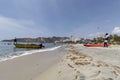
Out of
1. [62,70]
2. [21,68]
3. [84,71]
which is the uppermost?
[84,71]

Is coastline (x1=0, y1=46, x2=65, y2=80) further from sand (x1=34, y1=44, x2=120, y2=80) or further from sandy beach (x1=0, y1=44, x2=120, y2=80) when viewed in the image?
sand (x1=34, y1=44, x2=120, y2=80)

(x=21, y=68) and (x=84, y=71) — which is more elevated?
(x=84, y=71)

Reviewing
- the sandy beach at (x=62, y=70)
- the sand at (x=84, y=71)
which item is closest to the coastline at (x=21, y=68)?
the sandy beach at (x=62, y=70)

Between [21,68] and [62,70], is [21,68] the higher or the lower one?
the lower one

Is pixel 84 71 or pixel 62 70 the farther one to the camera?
pixel 62 70

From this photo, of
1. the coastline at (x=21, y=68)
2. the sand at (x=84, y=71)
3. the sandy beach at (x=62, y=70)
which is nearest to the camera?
the sand at (x=84, y=71)

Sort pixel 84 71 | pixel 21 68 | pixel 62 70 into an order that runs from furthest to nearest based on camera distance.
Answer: pixel 21 68, pixel 62 70, pixel 84 71

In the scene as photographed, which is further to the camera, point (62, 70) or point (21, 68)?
point (21, 68)

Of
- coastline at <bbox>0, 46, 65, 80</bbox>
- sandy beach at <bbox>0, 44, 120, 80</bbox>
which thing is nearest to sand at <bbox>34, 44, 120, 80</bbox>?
sandy beach at <bbox>0, 44, 120, 80</bbox>

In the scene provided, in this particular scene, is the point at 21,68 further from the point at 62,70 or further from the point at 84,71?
the point at 84,71

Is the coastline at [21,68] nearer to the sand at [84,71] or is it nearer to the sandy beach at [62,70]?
the sandy beach at [62,70]

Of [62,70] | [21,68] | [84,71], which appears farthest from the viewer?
[21,68]

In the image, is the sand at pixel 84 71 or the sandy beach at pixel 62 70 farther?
the sandy beach at pixel 62 70

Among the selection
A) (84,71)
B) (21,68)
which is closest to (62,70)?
(84,71)
